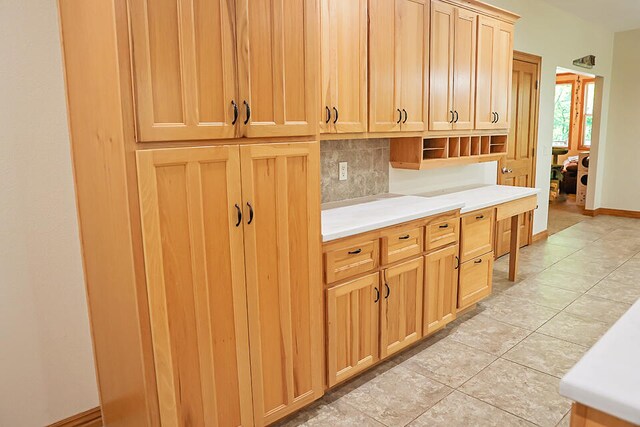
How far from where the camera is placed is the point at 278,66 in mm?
1878

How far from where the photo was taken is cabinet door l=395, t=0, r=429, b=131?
9.46ft

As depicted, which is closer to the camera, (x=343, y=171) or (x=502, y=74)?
(x=343, y=171)

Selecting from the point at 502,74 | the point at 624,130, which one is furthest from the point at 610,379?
the point at 624,130

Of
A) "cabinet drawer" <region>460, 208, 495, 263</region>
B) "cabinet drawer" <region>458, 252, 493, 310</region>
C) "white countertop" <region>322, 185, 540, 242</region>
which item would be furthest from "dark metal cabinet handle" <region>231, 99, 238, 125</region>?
"cabinet drawer" <region>458, 252, 493, 310</region>

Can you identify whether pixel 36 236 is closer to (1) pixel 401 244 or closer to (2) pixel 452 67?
(1) pixel 401 244

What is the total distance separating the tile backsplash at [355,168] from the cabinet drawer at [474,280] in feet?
2.75

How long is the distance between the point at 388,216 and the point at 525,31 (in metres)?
3.54

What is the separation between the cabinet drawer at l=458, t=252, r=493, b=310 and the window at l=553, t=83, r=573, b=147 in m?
7.96

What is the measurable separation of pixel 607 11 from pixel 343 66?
16.3ft

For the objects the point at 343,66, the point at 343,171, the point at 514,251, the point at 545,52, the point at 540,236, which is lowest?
the point at 540,236

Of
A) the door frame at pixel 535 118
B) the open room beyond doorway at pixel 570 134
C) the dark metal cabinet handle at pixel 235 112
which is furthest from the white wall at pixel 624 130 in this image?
the dark metal cabinet handle at pixel 235 112

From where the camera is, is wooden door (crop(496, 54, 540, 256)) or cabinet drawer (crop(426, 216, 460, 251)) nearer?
cabinet drawer (crop(426, 216, 460, 251))

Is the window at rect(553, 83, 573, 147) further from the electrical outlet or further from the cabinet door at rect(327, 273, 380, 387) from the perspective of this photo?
the cabinet door at rect(327, 273, 380, 387)

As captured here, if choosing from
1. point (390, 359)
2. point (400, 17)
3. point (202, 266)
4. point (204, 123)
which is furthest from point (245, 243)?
point (400, 17)
